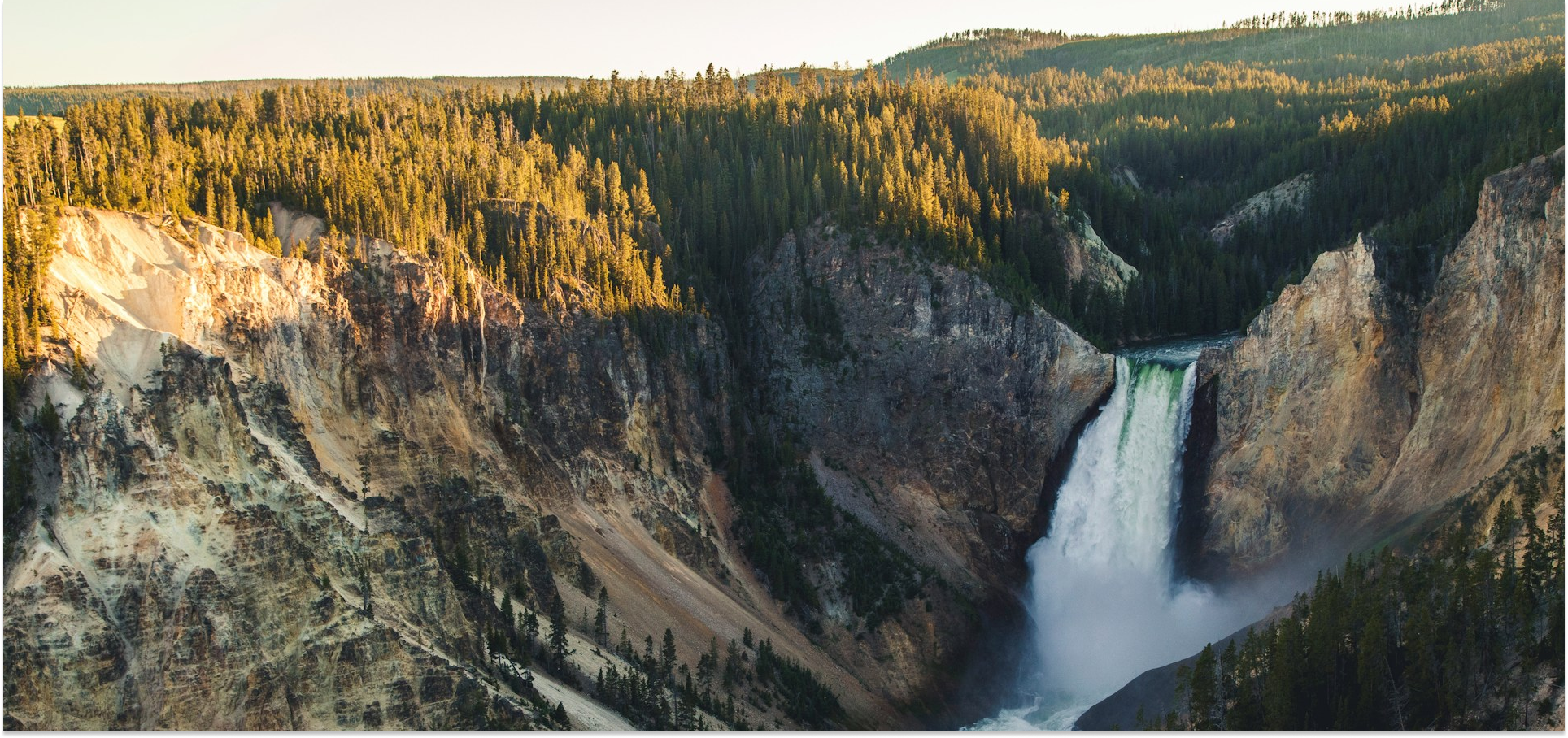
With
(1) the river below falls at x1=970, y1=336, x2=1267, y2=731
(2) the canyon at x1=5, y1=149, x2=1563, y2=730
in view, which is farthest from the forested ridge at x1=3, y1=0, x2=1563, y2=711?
(1) the river below falls at x1=970, y1=336, x2=1267, y2=731

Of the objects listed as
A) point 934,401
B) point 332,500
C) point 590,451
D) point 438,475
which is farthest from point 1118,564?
point 332,500

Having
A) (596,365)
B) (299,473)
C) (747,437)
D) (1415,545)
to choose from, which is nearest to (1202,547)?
(1415,545)

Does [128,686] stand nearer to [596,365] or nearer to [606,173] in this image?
[596,365]

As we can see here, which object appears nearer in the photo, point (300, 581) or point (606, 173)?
point (300, 581)

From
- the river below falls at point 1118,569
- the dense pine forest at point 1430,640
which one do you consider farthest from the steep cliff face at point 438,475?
the dense pine forest at point 1430,640

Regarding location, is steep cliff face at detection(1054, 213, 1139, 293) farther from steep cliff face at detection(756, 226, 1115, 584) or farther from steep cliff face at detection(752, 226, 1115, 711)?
steep cliff face at detection(756, 226, 1115, 584)

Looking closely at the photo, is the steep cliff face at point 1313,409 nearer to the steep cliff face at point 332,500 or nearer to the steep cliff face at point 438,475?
the steep cliff face at point 438,475
